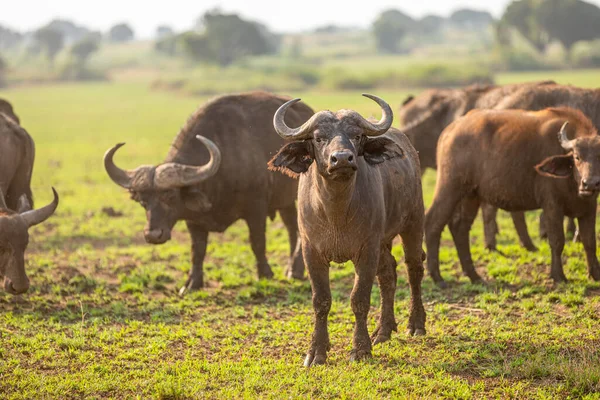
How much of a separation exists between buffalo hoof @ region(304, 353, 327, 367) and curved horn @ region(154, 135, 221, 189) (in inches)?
142

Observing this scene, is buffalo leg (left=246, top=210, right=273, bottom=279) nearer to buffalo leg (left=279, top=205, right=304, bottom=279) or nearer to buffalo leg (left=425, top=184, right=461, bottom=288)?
buffalo leg (left=279, top=205, right=304, bottom=279)

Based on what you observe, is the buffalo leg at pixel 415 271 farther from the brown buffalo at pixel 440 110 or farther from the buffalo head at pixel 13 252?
the brown buffalo at pixel 440 110

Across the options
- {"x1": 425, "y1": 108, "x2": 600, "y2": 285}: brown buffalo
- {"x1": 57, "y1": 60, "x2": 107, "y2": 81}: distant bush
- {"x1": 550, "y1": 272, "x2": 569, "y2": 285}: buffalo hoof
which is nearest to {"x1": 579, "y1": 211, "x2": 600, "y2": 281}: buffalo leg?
{"x1": 425, "y1": 108, "x2": 600, "y2": 285}: brown buffalo

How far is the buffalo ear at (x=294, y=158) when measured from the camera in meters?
6.92

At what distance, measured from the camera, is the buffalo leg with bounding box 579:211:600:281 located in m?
9.62

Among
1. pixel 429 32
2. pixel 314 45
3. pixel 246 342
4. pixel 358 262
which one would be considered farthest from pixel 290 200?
pixel 429 32

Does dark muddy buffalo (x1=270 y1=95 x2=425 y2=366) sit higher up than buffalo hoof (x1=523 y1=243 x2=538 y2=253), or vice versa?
dark muddy buffalo (x1=270 y1=95 x2=425 y2=366)

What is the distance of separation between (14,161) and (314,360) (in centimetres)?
536

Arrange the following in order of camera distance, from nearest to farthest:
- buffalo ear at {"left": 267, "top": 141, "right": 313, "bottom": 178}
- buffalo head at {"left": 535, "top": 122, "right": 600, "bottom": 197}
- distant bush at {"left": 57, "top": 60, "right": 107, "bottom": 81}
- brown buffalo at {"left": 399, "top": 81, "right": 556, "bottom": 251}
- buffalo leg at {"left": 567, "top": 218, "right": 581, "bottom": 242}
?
1. buffalo ear at {"left": 267, "top": 141, "right": 313, "bottom": 178}
2. buffalo head at {"left": 535, "top": 122, "right": 600, "bottom": 197}
3. buffalo leg at {"left": 567, "top": 218, "right": 581, "bottom": 242}
4. brown buffalo at {"left": 399, "top": 81, "right": 556, "bottom": 251}
5. distant bush at {"left": 57, "top": 60, "right": 107, "bottom": 81}

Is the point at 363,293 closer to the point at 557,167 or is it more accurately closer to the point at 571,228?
the point at 557,167

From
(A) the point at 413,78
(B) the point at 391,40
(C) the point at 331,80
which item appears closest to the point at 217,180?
(A) the point at 413,78

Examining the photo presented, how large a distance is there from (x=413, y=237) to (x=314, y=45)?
131m

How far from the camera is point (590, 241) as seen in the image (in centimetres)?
964

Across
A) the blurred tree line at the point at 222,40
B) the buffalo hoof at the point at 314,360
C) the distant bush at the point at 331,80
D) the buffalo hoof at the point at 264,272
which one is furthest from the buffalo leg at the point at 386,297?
the blurred tree line at the point at 222,40
